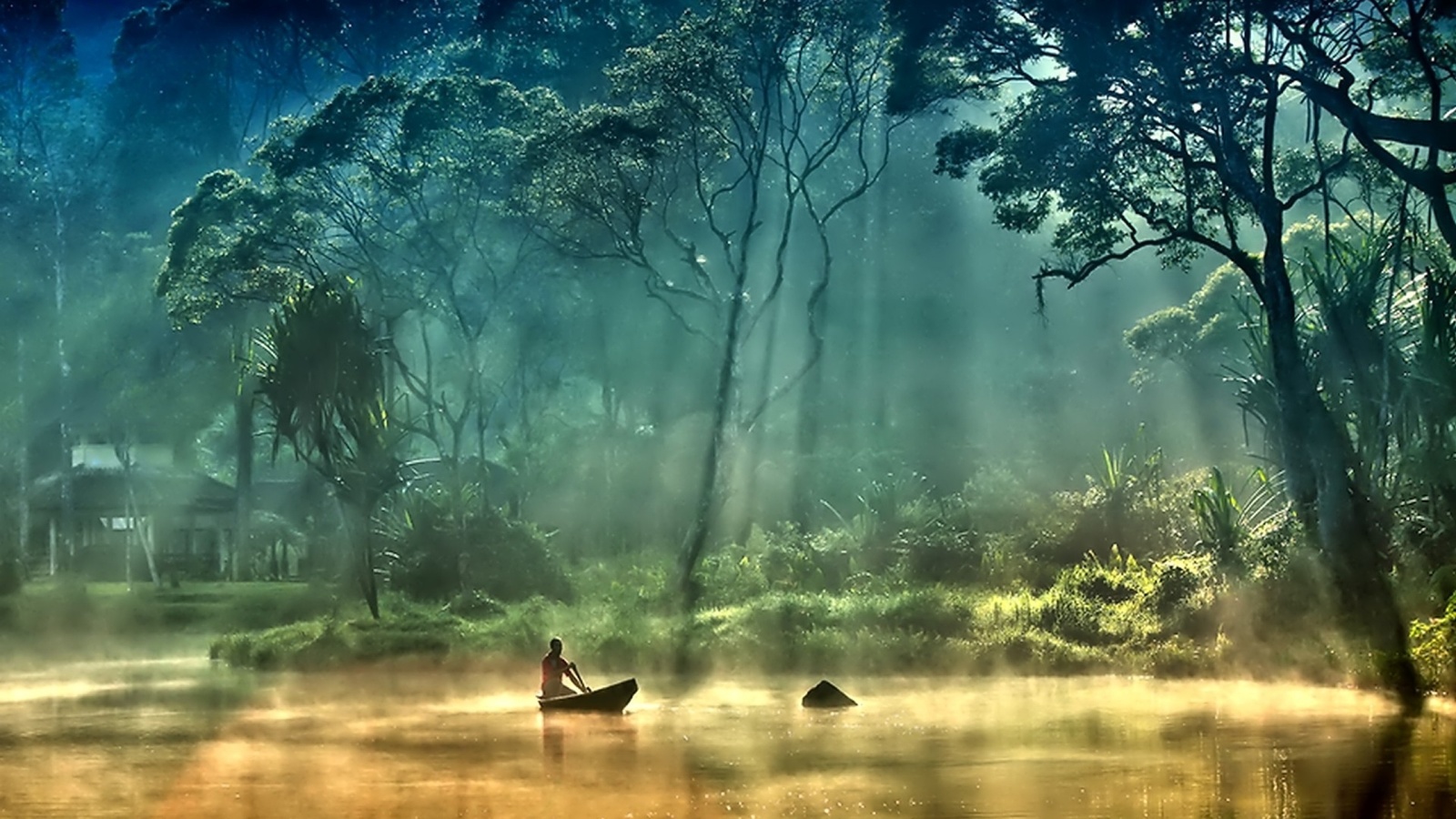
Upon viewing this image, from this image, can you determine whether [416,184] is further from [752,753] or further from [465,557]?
[752,753]

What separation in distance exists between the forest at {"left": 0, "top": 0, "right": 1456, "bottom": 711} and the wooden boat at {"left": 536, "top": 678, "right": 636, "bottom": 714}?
6390 millimetres

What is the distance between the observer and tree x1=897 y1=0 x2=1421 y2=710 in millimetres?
24812

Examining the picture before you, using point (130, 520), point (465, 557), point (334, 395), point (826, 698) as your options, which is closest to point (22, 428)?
point (130, 520)

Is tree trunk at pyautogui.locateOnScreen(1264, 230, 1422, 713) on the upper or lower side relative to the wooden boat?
upper

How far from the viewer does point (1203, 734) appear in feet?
61.5

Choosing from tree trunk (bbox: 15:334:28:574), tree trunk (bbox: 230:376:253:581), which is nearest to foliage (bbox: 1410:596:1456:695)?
tree trunk (bbox: 230:376:253:581)

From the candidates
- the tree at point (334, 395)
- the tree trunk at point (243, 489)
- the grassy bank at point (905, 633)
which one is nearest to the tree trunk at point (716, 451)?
the grassy bank at point (905, 633)

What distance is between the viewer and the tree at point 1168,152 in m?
24.8

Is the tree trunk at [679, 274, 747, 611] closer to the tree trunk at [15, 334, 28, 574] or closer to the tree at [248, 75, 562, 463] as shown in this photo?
the tree at [248, 75, 562, 463]

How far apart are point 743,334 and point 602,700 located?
20021mm

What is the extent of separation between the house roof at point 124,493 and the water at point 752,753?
3042 centimetres

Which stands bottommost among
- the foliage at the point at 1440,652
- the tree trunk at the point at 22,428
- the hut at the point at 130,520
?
the foliage at the point at 1440,652

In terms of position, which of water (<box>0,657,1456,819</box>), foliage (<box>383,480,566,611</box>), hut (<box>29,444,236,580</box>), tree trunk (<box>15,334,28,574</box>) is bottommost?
water (<box>0,657,1456,819</box>)

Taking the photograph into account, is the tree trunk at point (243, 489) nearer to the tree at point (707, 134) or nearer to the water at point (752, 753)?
the tree at point (707, 134)
